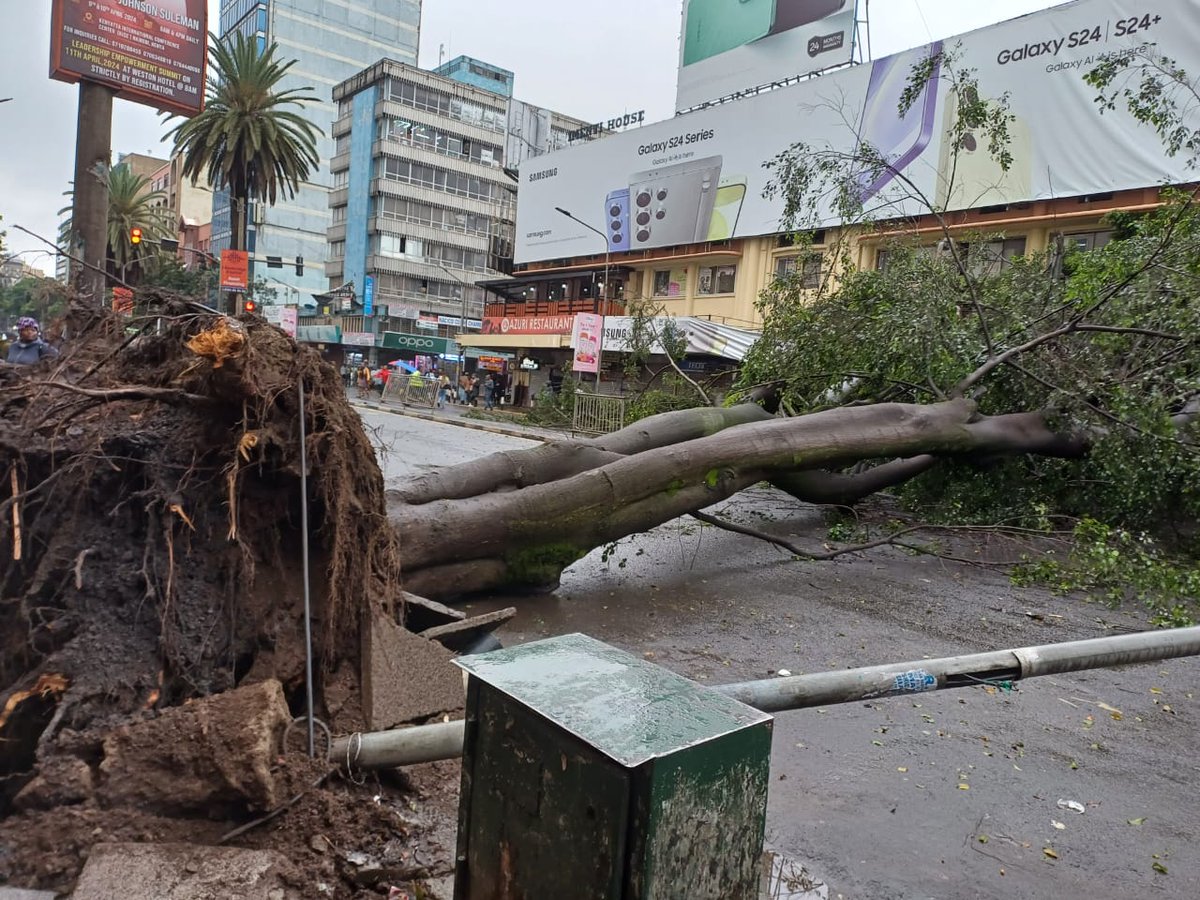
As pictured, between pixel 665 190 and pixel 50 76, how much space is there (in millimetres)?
27069

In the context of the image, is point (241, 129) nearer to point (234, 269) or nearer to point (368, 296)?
point (234, 269)

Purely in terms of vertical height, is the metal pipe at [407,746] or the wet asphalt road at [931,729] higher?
the metal pipe at [407,746]

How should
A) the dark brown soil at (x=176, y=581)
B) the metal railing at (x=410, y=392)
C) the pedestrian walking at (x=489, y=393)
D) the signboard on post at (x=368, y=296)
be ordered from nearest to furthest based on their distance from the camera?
1. the dark brown soil at (x=176, y=581)
2. the metal railing at (x=410, y=392)
3. the pedestrian walking at (x=489, y=393)
4. the signboard on post at (x=368, y=296)

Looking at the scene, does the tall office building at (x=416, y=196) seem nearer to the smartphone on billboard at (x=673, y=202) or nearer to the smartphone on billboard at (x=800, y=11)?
the smartphone on billboard at (x=673, y=202)

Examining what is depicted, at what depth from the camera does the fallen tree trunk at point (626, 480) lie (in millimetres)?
5461

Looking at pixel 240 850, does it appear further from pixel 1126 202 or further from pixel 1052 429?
pixel 1126 202

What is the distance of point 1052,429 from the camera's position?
346 inches

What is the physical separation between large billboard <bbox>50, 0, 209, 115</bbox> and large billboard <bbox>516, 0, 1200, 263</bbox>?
9985mm

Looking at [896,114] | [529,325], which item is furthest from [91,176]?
[529,325]

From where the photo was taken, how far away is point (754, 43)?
33.4 m

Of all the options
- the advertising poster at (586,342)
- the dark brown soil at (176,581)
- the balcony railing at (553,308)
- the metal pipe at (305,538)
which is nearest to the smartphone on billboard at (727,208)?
Result: the balcony railing at (553,308)

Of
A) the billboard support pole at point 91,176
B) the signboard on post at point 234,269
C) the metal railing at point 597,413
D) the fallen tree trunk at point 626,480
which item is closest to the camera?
→ the fallen tree trunk at point 626,480

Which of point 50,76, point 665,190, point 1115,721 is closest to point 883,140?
point 665,190

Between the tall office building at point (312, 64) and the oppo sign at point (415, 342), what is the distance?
15981 millimetres
